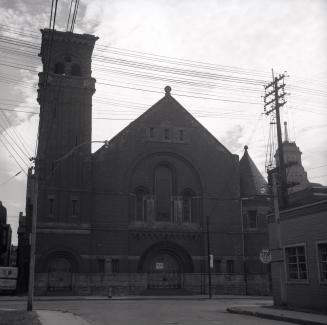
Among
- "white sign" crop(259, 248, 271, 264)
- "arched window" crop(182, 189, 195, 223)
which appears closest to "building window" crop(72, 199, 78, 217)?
"arched window" crop(182, 189, 195, 223)

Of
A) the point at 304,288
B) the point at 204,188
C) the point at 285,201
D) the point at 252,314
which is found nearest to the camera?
the point at 252,314

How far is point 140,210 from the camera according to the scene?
46.8 m

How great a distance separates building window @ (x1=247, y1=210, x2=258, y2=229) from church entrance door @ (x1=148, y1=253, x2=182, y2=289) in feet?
26.1

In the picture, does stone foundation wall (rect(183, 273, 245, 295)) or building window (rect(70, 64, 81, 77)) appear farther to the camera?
building window (rect(70, 64, 81, 77))

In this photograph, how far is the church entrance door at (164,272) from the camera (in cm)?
4541

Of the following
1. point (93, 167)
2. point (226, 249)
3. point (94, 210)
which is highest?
point (93, 167)

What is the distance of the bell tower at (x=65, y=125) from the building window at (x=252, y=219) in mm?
15654

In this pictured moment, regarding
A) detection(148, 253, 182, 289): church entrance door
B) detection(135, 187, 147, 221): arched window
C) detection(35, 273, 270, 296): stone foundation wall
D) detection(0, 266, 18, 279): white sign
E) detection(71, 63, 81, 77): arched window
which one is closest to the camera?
detection(35, 273, 270, 296): stone foundation wall

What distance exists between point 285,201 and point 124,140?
65.1 feet

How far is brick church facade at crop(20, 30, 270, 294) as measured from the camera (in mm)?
43250

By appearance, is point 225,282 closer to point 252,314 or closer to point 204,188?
point 204,188

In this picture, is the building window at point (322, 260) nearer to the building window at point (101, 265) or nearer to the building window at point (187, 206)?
the building window at point (101, 265)

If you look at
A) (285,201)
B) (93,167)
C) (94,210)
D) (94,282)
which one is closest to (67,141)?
(93,167)

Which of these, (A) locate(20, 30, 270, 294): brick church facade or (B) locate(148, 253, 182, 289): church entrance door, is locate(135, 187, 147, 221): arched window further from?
(B) locate(148, 253, 182, 289): church entrance door
